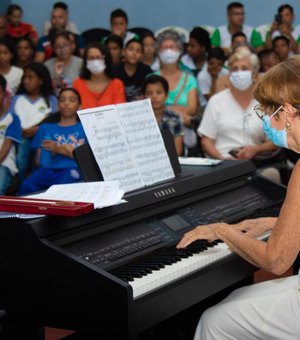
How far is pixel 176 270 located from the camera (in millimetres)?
2754

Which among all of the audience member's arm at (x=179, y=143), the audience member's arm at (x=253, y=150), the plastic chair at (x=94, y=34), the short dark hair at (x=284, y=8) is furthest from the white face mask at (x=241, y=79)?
the plastic chair at (x=94, y=34)

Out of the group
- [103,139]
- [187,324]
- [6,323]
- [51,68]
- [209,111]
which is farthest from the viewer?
[51,68]

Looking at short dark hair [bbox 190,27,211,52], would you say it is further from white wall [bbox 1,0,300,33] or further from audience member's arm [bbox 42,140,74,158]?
audience member's arm [bbox 42,140,74,158]

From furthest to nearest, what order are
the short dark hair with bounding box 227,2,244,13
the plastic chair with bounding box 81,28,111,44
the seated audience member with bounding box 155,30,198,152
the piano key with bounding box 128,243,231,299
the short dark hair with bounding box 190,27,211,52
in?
1. the plastic chair with bounding box 81,28,111,44
2. the short dark hair with bounding box 227,2,244,13
3. the short dark hair with bounding box 190,27,211,52
4. the seated audience member with bounding box 155,30,198,152
5. the piano key with bounding box 128,243,231,299

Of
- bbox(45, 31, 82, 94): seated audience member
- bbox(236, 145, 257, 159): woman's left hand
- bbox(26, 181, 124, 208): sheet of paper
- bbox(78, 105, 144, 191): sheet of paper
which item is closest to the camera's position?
bbox(26, 181, 124, 208): sheet of paper

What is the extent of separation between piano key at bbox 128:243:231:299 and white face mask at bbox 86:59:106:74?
11.2 ft

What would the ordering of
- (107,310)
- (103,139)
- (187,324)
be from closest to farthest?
(107,310)
(103,139)
(187,324)

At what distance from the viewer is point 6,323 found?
112 inches

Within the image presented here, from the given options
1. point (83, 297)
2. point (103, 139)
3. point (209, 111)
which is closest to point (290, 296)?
point (83, 297)

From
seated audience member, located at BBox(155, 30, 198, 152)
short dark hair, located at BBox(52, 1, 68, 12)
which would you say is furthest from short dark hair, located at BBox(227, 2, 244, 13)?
short dark hair, located at BBox(52, 1, 68, 12)

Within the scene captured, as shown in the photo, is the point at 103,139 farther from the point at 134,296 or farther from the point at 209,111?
the point at 209,111

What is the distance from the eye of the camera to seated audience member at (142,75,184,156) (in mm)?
5648

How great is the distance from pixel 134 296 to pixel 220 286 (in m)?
0.55

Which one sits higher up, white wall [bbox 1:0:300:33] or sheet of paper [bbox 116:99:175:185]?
white wall [bbox 1:0:300:33]
